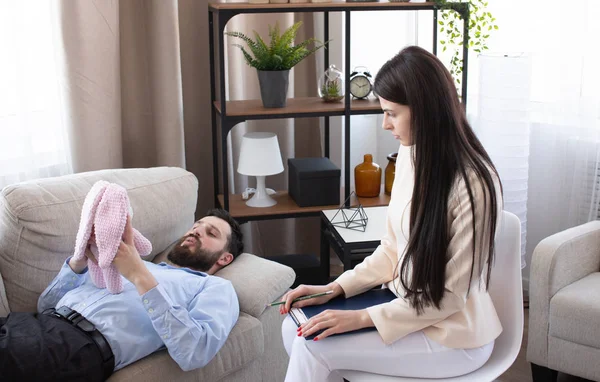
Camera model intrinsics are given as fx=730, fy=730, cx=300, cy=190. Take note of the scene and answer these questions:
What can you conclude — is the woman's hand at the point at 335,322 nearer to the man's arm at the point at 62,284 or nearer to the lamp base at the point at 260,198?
the man's arm at the point at 62,284

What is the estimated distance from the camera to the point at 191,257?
2262 mm

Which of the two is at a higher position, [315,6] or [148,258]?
[315,6]

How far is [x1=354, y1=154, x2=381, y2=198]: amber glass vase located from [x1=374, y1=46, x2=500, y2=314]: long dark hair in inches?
56.7

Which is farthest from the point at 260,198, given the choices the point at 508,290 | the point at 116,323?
the point at 508,290

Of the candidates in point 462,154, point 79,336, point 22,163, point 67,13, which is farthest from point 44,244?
point 462,154

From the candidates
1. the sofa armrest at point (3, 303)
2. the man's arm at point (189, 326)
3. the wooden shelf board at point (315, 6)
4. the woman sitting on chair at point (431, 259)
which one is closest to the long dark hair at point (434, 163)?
the woman sitting on chair at point (431, 259)

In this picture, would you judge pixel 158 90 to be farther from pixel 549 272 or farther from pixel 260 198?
pixel 549 272

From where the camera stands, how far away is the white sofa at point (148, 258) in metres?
2.02

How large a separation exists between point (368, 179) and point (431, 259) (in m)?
1.49

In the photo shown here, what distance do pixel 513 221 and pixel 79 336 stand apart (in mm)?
1117

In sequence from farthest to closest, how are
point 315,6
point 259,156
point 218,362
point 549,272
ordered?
1. point 259,156
2. point 315,6
3. point 549,272
4. point 218,362

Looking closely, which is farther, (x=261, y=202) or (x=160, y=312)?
(x=261, y=202)

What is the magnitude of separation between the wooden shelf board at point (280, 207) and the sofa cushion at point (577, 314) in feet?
2.90

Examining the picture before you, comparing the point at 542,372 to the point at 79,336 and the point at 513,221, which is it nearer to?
the point at 513,221
